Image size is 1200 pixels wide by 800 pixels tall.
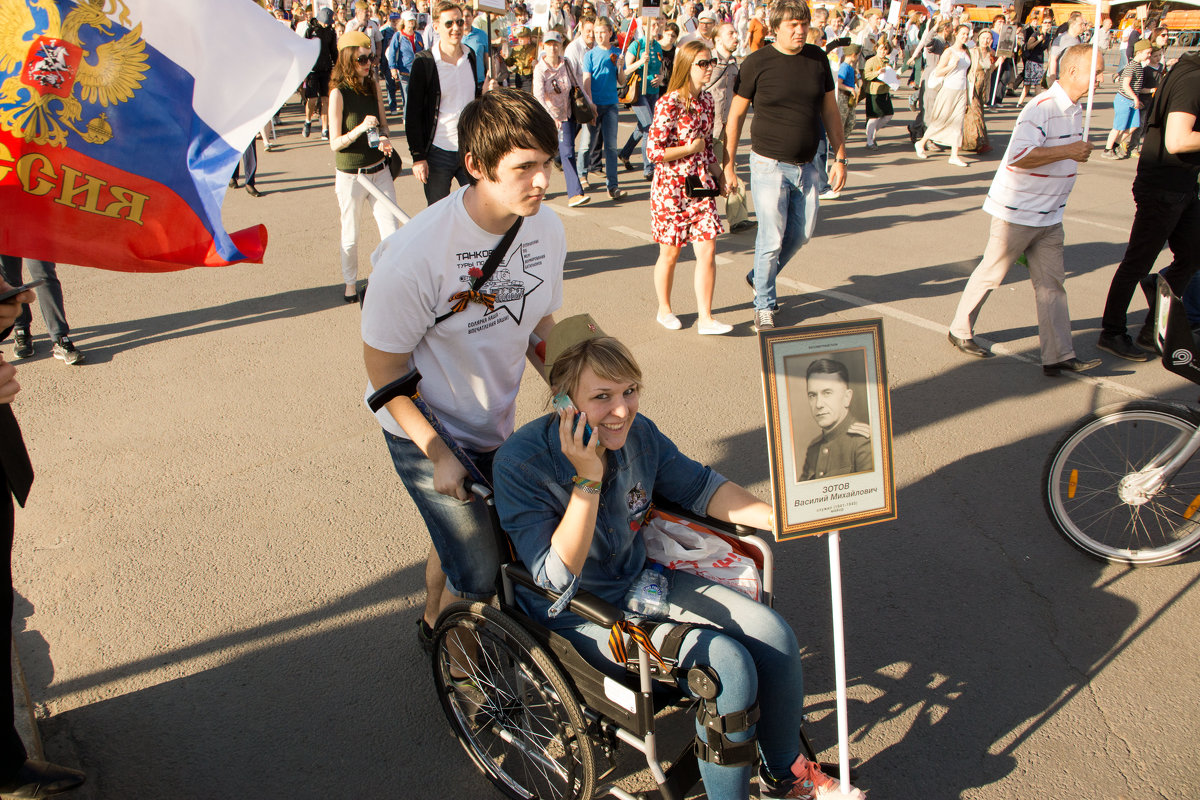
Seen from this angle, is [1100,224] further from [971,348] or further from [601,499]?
[601,499]

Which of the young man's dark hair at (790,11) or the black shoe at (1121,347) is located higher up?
the young man's dark hair at (790,11)

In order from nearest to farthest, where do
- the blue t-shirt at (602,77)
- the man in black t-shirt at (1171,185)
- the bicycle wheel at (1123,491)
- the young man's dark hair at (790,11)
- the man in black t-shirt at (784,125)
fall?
1. the bicycle wheel at (1123,491)
2. the man in black t-shirt at (1171,185)
3. the young man's dark hair at (790,11)
4. the man in black t-shirt at (784,125)
5. the blue t-shirt at (602,77)

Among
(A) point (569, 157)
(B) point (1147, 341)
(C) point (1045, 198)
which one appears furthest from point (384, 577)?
(A) point (569, 157)

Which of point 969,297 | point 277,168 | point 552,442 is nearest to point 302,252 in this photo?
point 277,168

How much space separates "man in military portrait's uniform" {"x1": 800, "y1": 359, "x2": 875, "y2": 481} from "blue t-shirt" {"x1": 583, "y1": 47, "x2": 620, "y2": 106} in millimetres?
8304

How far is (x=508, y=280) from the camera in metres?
2.38

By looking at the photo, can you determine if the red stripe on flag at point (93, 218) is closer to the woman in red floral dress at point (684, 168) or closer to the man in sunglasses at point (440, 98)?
the woman in red floral dress at point (684, 168)

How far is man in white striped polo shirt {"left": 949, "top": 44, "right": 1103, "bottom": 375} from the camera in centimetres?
460

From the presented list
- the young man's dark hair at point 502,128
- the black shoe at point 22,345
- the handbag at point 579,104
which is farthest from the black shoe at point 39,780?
the handbag at point 579,104

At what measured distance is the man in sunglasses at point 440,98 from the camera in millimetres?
6070

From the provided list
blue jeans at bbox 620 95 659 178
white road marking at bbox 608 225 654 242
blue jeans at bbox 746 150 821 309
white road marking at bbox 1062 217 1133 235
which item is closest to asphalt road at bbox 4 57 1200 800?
blue jeans at bbox 746 150 821 309

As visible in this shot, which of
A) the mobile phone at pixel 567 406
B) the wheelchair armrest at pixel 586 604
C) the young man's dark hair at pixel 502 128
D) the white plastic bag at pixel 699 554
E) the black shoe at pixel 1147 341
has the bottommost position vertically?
the black shoe at pixel 1147 341

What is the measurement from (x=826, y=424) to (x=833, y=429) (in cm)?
2

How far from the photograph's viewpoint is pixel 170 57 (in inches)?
87.1
